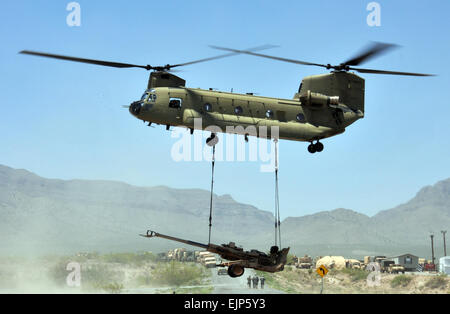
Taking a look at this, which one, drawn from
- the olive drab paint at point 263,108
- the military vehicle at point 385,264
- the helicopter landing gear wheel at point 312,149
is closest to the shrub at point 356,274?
the military vehicle at point 385,264

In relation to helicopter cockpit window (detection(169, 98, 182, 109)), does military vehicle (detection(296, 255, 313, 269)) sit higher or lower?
lower

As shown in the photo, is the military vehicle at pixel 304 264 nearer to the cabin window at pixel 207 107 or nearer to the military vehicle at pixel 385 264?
the military vehicle at pixel 385 264

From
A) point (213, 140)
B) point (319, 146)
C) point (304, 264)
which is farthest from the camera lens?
point (304, 264)

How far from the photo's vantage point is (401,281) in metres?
102

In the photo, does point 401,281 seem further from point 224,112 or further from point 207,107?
point 207,107

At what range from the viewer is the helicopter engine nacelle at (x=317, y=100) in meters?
40.0

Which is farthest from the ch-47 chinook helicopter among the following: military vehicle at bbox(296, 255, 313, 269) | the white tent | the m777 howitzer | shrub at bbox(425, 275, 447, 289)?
military vehicle at bbox(296, 255, 313, 269)

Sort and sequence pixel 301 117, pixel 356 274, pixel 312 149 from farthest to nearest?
1. pixel 356 274
2. pixel 312 149
3. pixel 301 117

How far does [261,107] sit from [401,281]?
72759 mm

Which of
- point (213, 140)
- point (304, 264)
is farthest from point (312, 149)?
point (304, 264)

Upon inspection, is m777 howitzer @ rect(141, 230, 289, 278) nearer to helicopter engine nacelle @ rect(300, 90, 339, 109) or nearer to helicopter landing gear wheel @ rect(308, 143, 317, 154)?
helicopter landing gear wheel @ rect(308, 143, 317, 154)

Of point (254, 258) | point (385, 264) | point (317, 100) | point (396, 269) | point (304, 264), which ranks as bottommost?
point (396, 269)

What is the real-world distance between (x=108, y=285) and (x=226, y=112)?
75579 mm

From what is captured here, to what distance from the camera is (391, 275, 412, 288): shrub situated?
101 metres
